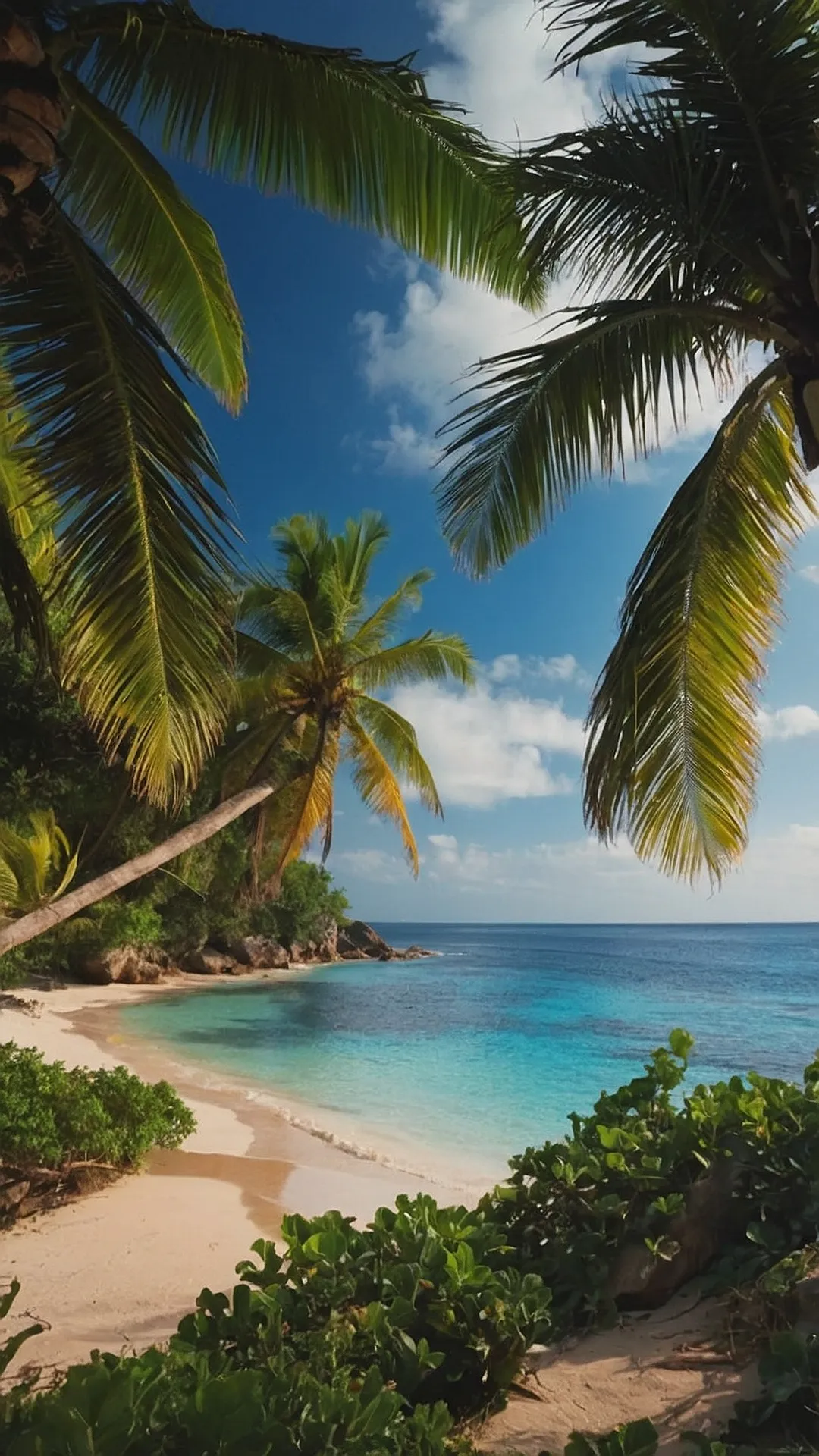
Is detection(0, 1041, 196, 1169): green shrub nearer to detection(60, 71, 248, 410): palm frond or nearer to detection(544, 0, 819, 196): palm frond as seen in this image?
detection(60, 71, 248, 410): palm frond

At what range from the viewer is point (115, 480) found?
363 cm

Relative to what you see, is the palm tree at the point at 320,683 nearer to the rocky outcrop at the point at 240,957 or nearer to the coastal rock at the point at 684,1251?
the coastal rock at the point at 684,1251

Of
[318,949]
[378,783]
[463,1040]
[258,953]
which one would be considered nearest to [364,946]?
[318,949]

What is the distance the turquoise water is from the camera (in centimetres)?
1329

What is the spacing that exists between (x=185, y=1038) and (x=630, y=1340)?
777 inches

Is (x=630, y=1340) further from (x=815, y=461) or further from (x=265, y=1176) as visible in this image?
(x=265, y=1176)

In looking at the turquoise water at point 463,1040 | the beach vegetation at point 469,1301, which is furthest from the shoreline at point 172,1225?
the beach vegetation at point 469,1301

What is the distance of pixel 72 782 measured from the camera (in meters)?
8.84

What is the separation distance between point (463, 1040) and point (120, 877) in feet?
59.9

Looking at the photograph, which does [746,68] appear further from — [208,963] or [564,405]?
[208,963]

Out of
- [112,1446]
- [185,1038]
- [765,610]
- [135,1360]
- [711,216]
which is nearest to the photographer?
[112,1446]

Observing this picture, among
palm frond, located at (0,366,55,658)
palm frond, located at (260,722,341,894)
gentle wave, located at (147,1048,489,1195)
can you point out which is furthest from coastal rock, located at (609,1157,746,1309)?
palm frond, located at (260,722,341,894)

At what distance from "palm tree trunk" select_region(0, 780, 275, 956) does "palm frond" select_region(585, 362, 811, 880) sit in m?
4.47

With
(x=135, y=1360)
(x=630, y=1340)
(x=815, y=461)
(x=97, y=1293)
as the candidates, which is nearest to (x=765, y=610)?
(x=815, y=461)
